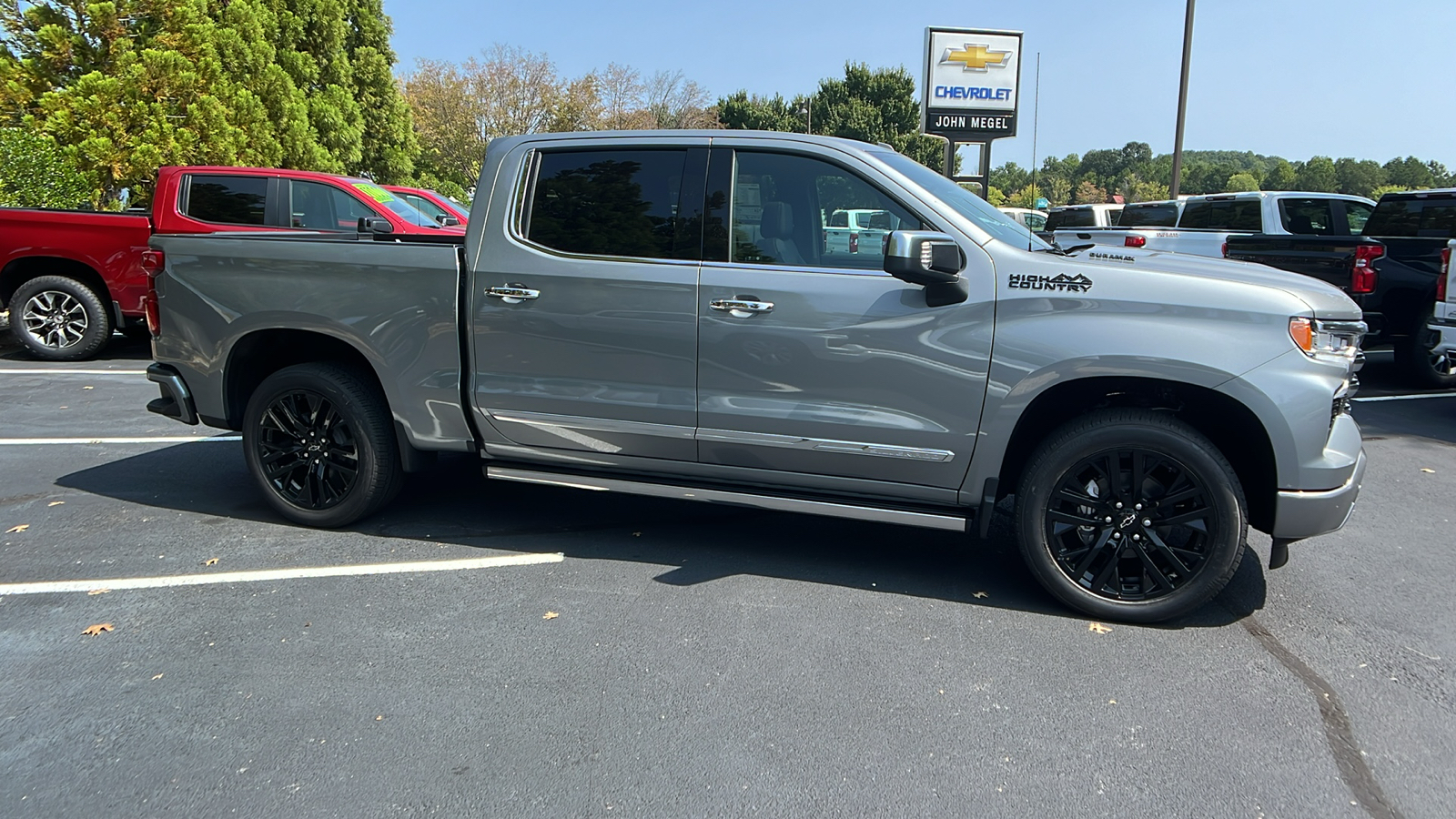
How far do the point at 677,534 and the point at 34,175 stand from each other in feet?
39.2

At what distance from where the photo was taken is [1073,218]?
1919 centimetres

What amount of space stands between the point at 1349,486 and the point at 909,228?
1.96 meters

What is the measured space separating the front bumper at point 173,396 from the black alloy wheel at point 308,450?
48 cm

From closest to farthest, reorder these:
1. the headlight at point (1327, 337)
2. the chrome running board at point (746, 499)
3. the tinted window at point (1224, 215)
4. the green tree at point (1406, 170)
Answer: the headlight at point (1327, 337) < the chrome running board at point (746, 499) < the tinted window at point (1224, 215) < the green tree at point (1406, 170)

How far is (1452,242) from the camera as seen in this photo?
26.0 feet

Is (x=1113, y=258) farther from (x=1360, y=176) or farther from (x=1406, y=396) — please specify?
(x=1360, y=176)

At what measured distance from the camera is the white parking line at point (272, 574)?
4.29 m

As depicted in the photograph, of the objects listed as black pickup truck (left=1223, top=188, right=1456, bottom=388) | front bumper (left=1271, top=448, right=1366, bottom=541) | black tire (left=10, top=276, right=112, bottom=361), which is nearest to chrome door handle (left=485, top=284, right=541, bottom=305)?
front bumper (left=1271, top=448, right=1366, bottom=541)

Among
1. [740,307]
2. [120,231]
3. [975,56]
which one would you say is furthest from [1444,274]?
[975,56]

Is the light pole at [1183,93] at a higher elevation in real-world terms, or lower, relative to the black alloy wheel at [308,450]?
higher

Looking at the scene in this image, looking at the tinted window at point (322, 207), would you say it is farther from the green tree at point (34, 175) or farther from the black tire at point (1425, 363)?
the black tire at point (1425, 363)

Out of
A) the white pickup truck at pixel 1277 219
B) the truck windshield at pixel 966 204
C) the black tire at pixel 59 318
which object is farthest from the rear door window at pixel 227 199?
the white pickup truck at pixel 1277 219

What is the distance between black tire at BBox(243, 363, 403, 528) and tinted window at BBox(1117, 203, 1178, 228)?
13.1 meters

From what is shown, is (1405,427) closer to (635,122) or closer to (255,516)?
(255,516)
